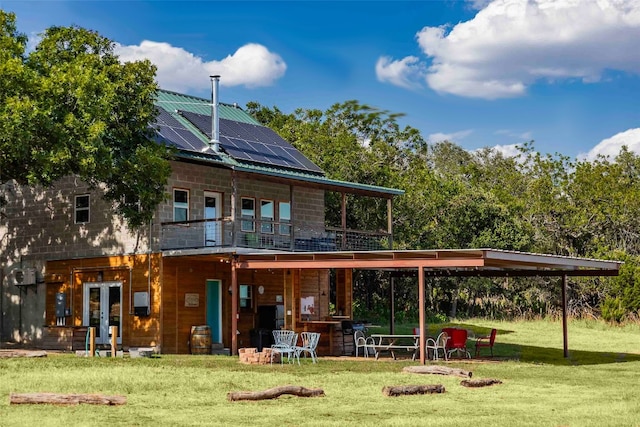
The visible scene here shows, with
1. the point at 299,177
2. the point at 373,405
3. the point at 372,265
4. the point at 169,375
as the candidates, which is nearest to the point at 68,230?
the point at 299,177

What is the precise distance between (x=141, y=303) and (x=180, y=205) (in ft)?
9.65

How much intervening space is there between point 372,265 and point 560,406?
31.3 feet

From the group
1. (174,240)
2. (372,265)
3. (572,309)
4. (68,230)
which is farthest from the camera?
(572,309)

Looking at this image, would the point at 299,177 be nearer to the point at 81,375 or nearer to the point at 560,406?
the point at 81,375

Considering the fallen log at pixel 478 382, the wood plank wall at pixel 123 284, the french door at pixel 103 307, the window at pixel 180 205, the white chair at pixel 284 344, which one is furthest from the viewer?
the french door at pixel 103 307

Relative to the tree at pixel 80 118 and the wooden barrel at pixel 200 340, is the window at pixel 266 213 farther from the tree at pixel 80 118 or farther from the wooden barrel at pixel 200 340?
the tree at pixel 80 118

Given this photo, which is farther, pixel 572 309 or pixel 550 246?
pixel 550 246

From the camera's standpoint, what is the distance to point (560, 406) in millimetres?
14211

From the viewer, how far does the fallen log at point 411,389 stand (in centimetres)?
1526

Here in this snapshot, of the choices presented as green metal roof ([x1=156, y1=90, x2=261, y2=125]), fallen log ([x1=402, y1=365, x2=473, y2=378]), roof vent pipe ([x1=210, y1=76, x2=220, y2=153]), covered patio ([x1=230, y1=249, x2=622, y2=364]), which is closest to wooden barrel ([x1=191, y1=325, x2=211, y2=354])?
covered patio ([x1=230, y1=249, x2=622, y2=364])

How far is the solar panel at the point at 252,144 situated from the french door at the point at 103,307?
5.19 m

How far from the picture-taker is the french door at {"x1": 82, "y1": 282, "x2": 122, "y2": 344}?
27.6 metres

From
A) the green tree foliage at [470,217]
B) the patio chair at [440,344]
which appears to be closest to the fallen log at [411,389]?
the patio chair at [440,344]

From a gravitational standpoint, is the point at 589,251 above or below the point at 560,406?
above
